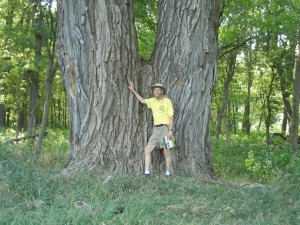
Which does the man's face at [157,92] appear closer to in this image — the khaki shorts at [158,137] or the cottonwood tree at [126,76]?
the cottonwood tree at [126,76]

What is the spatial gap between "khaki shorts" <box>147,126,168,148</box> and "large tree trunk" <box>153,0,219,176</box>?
33 centimetres

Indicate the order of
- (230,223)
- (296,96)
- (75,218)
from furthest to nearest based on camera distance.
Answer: (296,96) < (230,223) < (75,218)

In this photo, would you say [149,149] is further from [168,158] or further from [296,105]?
[296,105]

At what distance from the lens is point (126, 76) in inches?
251

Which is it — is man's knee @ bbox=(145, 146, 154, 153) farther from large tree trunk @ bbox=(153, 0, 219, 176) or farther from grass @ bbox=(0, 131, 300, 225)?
grass @ bbox=(0, 131, 300, 225)

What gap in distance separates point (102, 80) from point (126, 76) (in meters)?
0.44

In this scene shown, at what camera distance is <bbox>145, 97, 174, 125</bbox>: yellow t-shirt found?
20.9ft

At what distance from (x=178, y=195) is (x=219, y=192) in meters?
0.66

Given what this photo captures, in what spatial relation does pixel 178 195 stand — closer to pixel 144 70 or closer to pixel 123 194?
pixel 123 194

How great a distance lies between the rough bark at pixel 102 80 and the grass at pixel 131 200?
0.57 metres

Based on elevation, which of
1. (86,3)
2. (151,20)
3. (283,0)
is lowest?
(86,3)

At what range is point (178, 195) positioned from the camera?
509cm

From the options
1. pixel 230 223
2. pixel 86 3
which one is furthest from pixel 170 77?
pixel 230 223

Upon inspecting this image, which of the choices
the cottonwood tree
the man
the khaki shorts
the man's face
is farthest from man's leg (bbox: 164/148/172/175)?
the man's face
